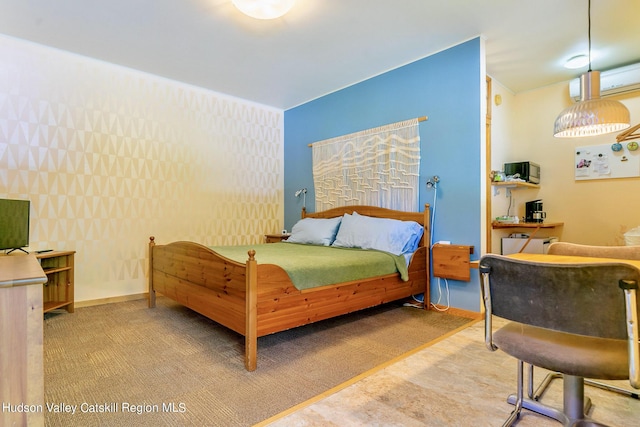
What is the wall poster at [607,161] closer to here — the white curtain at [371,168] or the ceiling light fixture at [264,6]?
the white curtain at [371,168]

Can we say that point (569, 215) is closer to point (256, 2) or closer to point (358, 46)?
point (358, 46)

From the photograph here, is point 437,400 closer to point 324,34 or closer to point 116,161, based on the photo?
point 324,34

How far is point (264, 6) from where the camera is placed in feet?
7.94

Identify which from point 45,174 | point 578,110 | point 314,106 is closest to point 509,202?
point 578,110

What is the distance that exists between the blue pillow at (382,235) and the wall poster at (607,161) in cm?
223

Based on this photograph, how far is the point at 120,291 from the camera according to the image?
3723mm

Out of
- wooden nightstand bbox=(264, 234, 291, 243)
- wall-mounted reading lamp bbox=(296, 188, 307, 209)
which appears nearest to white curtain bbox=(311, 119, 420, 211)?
wall-mounted reading lamp bbox=(296, 188, 307, 209)

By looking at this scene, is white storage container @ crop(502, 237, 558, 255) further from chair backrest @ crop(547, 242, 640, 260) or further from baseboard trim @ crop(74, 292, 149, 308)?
baseboard trim @ crop(74, 292, 149, 308)

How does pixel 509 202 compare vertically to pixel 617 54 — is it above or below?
below

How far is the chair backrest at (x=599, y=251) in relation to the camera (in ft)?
6.30

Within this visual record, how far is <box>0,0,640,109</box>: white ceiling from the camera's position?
2.66 meters

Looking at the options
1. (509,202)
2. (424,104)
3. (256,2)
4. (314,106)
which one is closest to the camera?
(256,2)

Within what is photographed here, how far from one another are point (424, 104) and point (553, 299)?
2825 mm

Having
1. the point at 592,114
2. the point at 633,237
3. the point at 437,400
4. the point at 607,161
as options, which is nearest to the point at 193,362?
the point at 437,400
